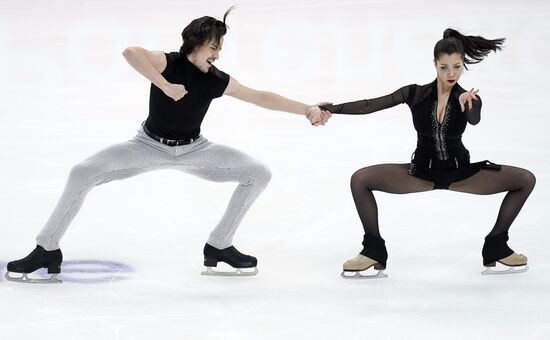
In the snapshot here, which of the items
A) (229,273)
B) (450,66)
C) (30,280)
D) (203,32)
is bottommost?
(30,280)

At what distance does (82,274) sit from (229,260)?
76 centimetres

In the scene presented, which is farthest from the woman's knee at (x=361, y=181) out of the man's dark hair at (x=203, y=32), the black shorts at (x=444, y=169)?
the man's dark hair at (x=203, y=32)

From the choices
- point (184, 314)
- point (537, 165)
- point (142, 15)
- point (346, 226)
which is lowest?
point (184, 314)

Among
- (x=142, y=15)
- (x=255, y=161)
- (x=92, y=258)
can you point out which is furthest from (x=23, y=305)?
(x=142, y=15)

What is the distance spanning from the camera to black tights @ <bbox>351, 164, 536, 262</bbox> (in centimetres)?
588

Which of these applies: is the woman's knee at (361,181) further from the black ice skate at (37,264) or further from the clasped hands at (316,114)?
the black ice skate at (37,264)

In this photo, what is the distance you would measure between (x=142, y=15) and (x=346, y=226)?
8.85 meters

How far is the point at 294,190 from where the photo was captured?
7512 mm

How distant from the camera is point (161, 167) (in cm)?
596

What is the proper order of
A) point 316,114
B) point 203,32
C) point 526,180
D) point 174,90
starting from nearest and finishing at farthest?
point 174,90 < point 203,32 < point 526,180 < point 316,114

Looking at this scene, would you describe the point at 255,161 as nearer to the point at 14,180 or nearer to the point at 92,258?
the point at 92,258

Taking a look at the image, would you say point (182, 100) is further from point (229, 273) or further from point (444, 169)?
point (444, 169)

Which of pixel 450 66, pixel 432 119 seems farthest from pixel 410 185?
pixel 450 66

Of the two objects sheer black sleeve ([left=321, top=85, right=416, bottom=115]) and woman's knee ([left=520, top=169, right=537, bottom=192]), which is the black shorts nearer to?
woman's knee ([left=520, top=169, right=537, bottom=192])
